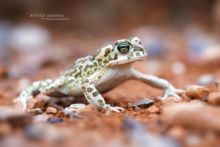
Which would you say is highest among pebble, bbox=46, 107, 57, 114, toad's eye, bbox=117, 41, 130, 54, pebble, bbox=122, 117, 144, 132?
toad's eye, bbox=117, 41, 130, 54

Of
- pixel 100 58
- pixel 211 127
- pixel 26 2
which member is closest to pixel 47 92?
pixel 100 58

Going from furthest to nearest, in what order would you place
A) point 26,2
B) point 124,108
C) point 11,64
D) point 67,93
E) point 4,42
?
1. point 26,2
2. point 4,42
3. point 11,64
4. point 67,93
5. point 124,108

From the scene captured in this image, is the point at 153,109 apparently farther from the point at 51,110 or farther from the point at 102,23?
the point at 102,23

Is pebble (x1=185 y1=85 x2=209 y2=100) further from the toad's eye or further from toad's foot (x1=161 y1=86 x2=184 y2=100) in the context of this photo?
the toad's eye

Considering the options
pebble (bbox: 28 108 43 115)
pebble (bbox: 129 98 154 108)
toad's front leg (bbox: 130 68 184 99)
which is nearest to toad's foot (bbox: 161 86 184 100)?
toad's front leg (bbox: 130 68 184 99)

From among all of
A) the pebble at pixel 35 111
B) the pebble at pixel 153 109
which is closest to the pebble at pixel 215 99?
the pebble at pixel 153 109

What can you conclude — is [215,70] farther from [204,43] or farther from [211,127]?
[211,127]
